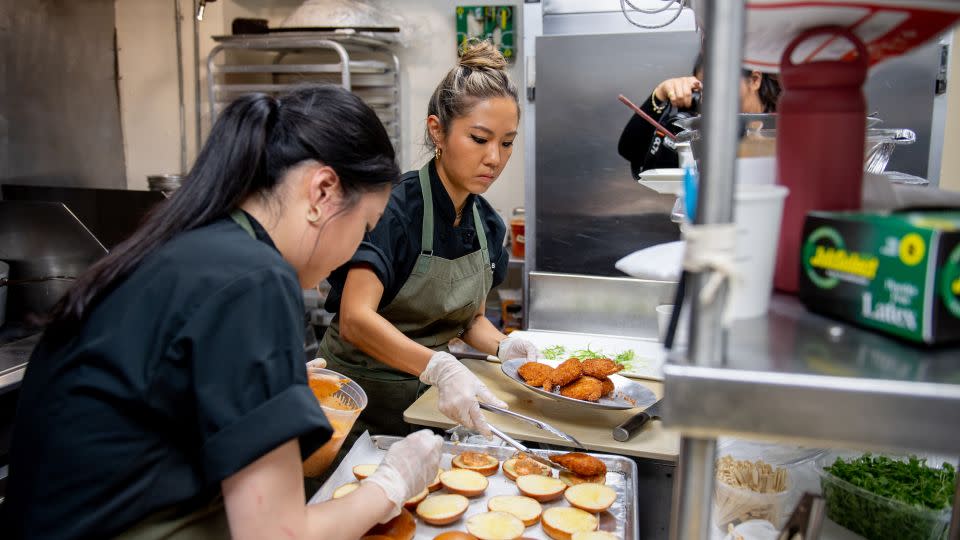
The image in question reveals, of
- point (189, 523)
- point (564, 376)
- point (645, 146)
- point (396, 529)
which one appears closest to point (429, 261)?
point (564, 376)

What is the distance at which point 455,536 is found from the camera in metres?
1.44

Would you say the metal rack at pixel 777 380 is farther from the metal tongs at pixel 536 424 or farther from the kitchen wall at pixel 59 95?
the kitchen wall at pixel 59 95

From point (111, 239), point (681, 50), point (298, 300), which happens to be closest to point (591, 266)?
point (681, 50)

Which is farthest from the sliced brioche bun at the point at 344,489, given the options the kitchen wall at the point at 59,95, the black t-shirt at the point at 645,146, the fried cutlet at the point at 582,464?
the kitchen wall at the point at 59,95

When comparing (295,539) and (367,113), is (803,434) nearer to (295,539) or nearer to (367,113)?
(295,539)

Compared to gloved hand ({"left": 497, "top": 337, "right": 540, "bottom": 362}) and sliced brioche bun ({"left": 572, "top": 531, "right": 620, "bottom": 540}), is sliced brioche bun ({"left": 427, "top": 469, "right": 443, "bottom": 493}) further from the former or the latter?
gloved hand ({"left": 497, "top": 337, "right": 540, "bottom": 362})

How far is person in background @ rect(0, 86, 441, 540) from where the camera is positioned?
1077mm

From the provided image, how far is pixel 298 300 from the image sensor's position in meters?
1.19

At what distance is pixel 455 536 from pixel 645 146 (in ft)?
8.03

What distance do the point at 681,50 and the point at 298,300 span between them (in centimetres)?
285

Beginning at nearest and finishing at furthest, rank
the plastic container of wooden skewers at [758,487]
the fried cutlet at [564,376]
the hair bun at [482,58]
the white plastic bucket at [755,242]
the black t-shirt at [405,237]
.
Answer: the white plastic bucket at [755,242]
the plastic container of wooden skewers at [758,487]
the fried cutlet at [564,376]
the black t-shirt at [405,237]
the hair bun at [482,58]

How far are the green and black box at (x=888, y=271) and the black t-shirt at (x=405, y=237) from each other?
1.63 m

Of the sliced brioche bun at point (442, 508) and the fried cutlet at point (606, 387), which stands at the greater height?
the fried cutlet at point (606, 387)

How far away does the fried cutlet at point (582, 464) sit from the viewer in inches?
65.7
